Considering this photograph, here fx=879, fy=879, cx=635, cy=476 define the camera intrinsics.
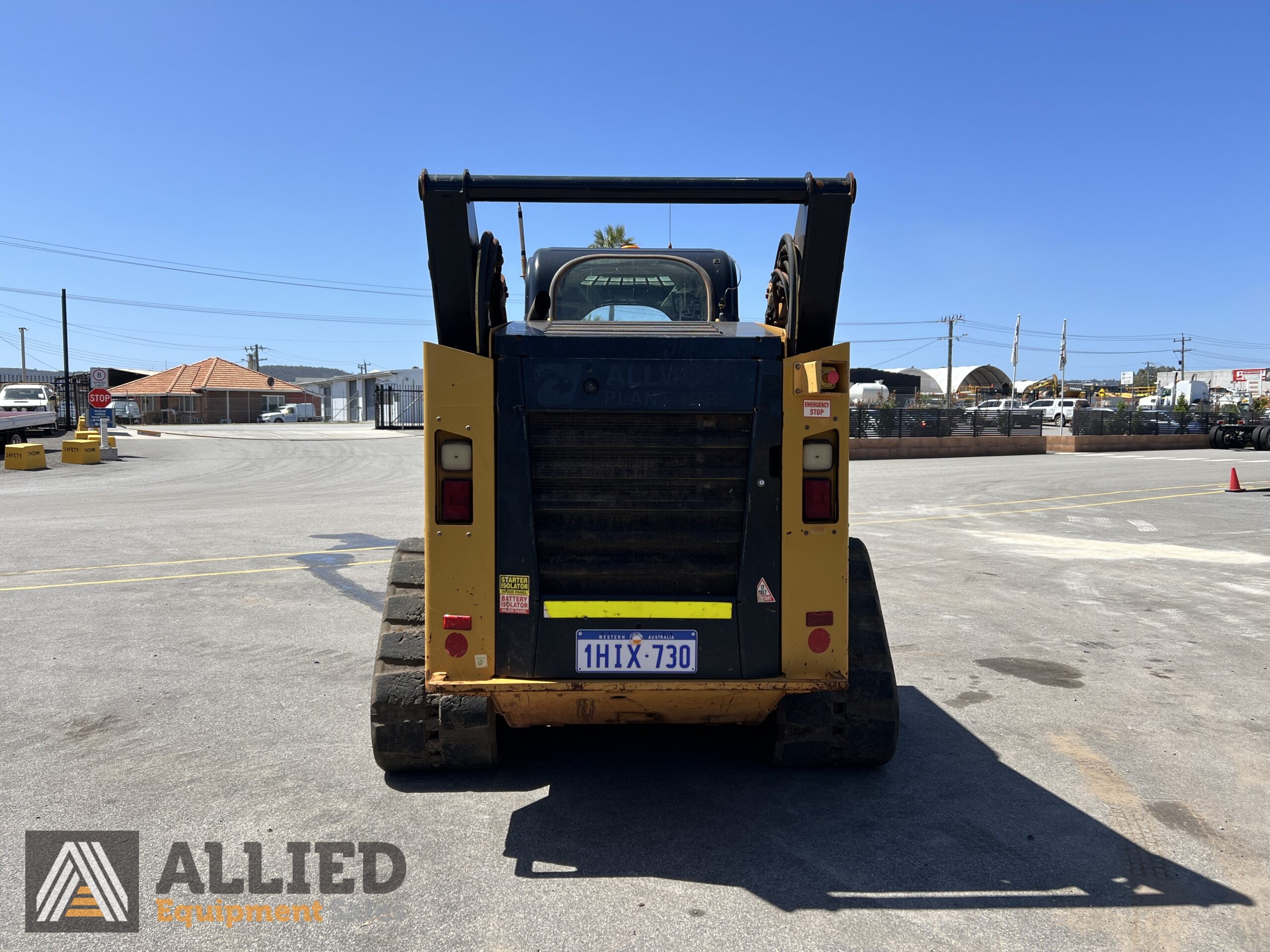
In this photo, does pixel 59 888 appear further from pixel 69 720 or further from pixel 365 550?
pixel 365 550

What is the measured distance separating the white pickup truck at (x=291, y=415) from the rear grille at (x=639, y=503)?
71.2 meters

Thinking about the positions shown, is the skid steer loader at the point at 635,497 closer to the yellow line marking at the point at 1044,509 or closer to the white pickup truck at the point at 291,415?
the yellow line marking at the point at 1044,509

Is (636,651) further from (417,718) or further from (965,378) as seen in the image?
(965,378)

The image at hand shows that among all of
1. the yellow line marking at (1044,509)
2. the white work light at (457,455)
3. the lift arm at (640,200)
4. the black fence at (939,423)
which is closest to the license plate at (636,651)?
the white work light at (457,455)

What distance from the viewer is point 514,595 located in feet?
11.3

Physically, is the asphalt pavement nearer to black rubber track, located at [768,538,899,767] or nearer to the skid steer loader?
black rubber track, located at [768,538,899,767]

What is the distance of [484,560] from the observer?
3443mm

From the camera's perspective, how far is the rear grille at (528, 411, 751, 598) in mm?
3467

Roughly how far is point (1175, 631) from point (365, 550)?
790 cm

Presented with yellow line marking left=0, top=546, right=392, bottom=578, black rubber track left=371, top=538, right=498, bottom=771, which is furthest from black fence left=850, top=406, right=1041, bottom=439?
black rubber track left=371, top=538, right=498, bottom=771

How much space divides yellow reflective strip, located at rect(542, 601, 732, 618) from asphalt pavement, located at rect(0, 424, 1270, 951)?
83cm

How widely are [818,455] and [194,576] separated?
23.0ft

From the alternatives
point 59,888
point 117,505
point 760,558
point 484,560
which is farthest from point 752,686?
point 117,505

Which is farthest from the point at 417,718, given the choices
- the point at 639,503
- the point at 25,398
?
the point at 25,398
